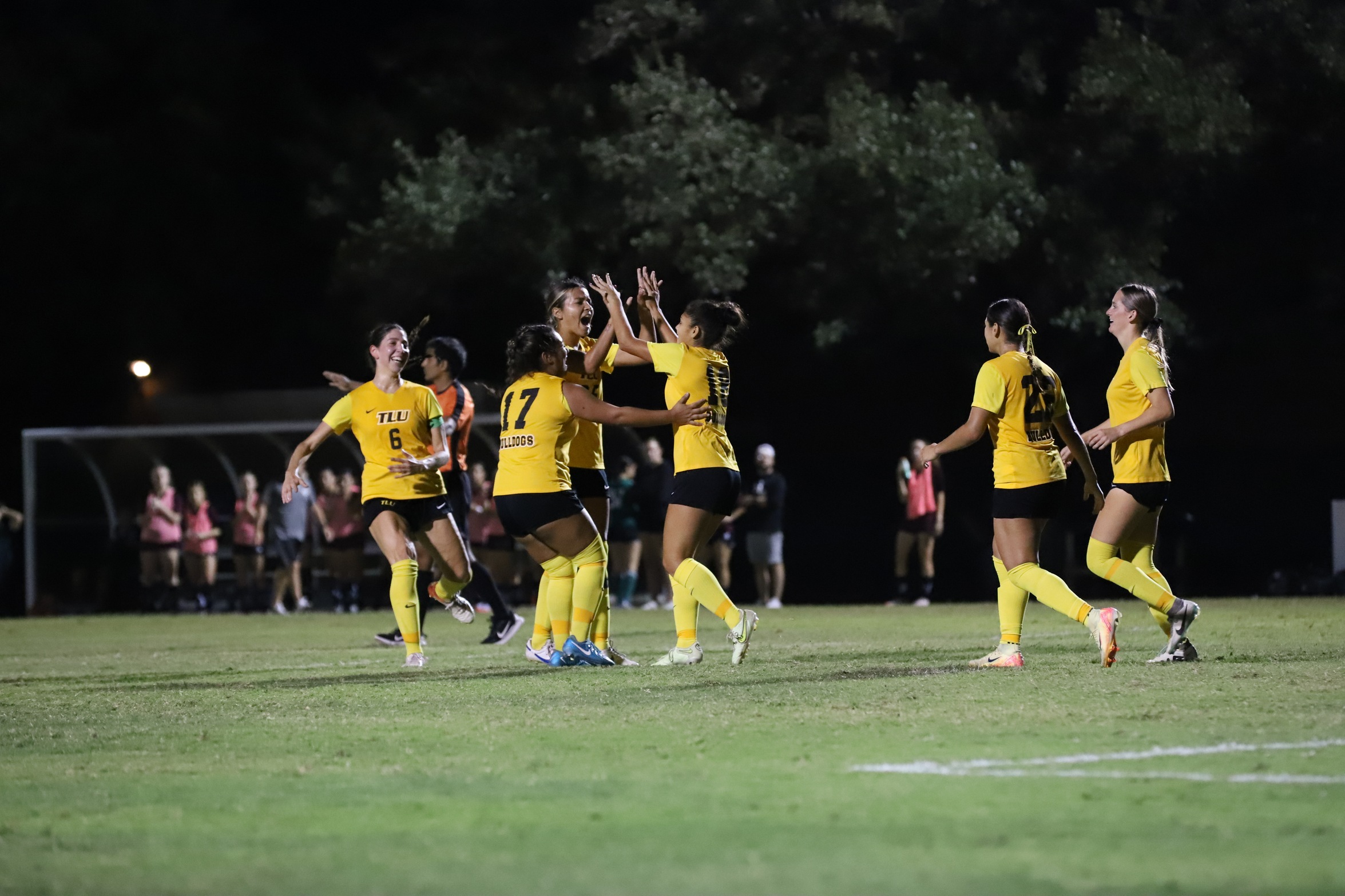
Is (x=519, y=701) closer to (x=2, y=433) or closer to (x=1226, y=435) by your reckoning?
(x=1226, y=435)

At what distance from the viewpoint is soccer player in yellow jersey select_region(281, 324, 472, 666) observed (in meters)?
12.6

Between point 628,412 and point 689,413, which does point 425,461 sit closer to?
point 628,412

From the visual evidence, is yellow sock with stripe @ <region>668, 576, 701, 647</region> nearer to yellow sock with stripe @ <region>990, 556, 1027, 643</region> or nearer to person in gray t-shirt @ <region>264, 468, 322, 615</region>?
yellow sock with stripe @ <region>990, 556, 1027, 643</region>

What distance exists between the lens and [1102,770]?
6750 millimetres

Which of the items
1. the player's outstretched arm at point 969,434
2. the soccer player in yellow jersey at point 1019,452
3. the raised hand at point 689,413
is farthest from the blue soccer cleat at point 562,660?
the player's outstretched arm at point 969,434

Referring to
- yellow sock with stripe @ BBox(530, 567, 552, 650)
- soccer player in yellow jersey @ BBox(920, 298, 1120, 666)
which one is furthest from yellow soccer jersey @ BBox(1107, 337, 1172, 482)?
yellow sock with stripe @ BBox(530, 567, 552, 650)

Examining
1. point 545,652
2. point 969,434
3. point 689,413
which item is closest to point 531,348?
point 689,413

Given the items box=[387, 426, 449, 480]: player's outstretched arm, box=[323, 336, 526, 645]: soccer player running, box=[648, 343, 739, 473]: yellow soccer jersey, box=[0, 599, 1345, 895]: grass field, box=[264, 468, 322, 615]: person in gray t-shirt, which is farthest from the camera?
box=[264, 468, 322, 615]: person in gray t-shirt

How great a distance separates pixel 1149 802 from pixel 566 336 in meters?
6.62

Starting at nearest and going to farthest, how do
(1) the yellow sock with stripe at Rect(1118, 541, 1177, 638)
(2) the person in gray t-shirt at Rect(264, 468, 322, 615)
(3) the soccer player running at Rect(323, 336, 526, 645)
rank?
1. (1) the yellow sock with stripe at Rect(1118, 541, 1177, 638)
2. (3) the soccer player running at Rect(323, 336, 526, 645)
3. (2) the person in gray t-shirt at Rect(264, 468, 322, 615)

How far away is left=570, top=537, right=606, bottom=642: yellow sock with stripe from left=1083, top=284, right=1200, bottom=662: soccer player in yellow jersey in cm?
277

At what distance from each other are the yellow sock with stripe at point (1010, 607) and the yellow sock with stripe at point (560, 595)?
96.0 inches

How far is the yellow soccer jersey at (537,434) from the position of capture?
1156 centimetres

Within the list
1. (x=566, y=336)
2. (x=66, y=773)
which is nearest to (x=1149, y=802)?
(x=66, y=773)
